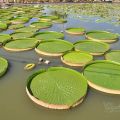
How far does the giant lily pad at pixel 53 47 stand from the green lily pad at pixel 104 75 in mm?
1727

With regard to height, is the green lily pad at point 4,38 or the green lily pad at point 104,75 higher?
the green lily pad at point 104,75

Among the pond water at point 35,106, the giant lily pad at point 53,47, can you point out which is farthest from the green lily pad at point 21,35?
the pond water at point 35,106

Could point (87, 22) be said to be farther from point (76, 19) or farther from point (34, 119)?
point (34, 119)

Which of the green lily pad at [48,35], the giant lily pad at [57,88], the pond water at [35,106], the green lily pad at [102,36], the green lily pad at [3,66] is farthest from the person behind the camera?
the green lily pad at [48,35]

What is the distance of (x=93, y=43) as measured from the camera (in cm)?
870

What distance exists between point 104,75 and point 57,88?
1.57m

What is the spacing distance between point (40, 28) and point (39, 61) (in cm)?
481

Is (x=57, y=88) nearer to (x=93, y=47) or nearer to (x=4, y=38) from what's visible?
(x=93, y=47)

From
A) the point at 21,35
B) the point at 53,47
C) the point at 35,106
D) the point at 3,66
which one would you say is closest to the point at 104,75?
the point at 35,106

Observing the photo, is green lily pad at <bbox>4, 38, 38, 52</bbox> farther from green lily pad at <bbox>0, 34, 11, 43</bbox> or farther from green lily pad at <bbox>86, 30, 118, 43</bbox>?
green lily pad at <bbox>86, 30, 118, 43</bbox>

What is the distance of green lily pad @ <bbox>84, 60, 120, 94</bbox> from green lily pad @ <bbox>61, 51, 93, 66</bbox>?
0.36 meters

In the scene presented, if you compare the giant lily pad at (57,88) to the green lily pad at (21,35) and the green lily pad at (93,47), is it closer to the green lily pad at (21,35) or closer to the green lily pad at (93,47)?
the green lily pad at (93,47)

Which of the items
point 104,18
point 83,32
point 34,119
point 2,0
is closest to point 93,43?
point 83,32

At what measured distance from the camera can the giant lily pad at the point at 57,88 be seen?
190 inches
